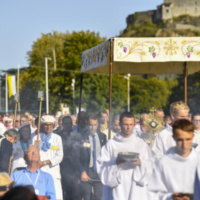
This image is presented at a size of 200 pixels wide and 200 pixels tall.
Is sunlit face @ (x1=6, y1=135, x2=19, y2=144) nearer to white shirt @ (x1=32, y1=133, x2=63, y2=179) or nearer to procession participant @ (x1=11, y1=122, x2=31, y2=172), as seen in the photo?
procession participant @ (x1=11, y1=122, x2=31, y2=172)

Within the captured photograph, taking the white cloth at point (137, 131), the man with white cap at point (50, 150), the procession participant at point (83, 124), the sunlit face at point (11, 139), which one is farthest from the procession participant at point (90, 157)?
the sunlit face at point (11, 139)

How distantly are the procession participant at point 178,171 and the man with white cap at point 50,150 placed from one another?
3834mm

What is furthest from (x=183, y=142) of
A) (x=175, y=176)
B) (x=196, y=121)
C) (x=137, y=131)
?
(x=137, y=131)

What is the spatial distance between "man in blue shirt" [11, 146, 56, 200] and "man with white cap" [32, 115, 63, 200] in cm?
186

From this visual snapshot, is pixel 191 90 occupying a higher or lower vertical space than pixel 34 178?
higher

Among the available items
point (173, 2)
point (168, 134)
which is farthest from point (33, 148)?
point (173, 2)

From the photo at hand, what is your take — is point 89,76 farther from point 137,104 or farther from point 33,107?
point 137,104

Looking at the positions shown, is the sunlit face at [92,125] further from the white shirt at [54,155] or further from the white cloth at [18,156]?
the white cloth at [18,156]

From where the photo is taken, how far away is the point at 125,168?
18.7 feet

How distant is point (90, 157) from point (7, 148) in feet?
4.85

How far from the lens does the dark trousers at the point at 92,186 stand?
321 inches

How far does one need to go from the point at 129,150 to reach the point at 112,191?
0.55m

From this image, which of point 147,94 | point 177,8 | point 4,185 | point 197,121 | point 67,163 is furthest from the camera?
point 177,8

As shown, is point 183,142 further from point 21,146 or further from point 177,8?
point 177,8
